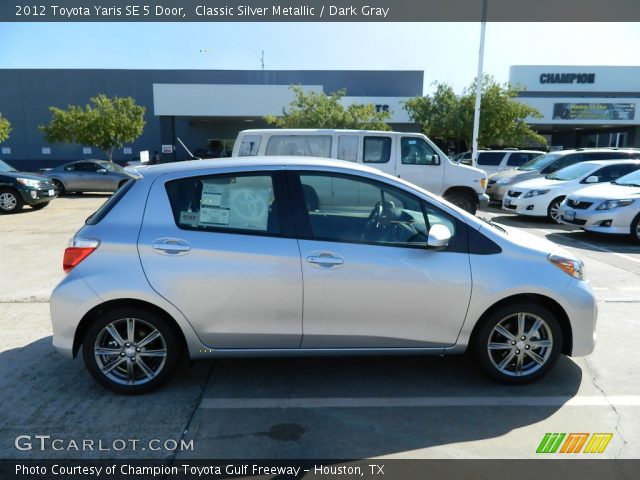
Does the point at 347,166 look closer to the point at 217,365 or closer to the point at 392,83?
the point at 217,365

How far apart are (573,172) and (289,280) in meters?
11.7

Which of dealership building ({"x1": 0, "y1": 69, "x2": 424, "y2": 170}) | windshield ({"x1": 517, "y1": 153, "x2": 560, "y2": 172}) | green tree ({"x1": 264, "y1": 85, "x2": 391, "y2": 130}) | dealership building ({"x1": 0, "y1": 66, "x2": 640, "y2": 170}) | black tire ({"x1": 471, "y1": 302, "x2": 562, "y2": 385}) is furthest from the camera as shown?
dealership building ({"x1": 0, "y1": 69, "x2": 424, "y2": 170})

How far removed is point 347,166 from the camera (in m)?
3.70

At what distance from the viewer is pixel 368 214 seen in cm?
377

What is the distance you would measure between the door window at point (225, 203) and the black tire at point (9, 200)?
11640mm

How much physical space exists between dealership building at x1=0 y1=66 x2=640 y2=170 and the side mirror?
96.2 feet

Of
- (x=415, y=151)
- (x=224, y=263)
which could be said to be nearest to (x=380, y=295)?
(x=224, y=263)

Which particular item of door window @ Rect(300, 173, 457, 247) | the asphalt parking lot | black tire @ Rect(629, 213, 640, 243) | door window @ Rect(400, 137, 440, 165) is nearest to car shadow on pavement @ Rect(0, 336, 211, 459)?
the asphalt parking lot

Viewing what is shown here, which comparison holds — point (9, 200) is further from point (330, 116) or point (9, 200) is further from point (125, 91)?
point (125, 91)

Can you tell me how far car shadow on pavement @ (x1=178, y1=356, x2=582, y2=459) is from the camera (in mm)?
3004

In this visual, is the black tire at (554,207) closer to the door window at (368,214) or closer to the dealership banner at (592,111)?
the door window at (368,214)

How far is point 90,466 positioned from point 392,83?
3581 centimetres

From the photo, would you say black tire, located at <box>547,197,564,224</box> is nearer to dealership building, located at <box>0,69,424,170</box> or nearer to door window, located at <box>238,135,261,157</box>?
door window, located at <box>238,135,261,157</box>

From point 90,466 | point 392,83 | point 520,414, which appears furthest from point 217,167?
point 392,83
